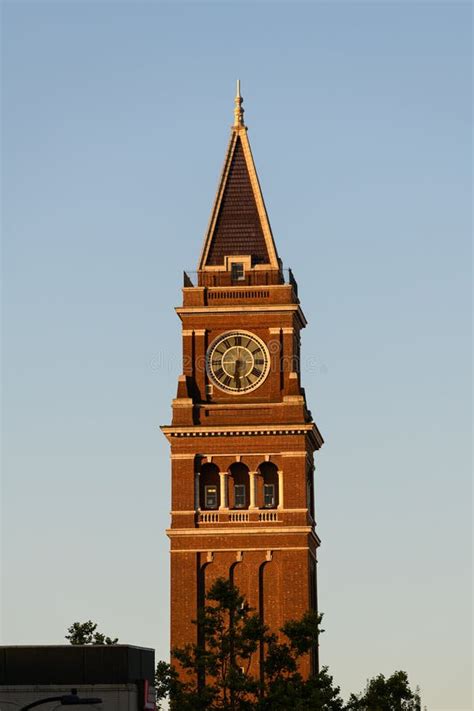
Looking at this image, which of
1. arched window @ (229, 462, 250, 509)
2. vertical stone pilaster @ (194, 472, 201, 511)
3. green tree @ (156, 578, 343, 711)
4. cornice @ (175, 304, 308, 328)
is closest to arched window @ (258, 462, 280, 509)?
arched window @ (229, 462, 250, 509)

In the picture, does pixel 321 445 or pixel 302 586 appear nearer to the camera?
pixel 302 586

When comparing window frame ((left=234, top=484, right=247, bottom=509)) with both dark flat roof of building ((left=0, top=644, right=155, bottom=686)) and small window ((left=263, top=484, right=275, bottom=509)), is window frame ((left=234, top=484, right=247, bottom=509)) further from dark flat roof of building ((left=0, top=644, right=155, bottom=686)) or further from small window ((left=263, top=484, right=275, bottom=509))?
dark flat roof of building ((left=0, top=644, right=155, bottom=686))

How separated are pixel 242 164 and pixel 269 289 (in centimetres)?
847

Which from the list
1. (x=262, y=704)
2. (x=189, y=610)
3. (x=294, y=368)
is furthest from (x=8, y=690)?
(x=294, y=368)

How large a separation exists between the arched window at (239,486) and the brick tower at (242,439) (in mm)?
57

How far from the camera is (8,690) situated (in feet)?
354

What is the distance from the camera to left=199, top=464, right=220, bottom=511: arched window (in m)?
146

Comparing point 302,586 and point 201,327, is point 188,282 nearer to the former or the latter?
point 201,327

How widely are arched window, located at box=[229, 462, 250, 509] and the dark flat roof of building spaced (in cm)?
3609

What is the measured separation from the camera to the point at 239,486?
479 ft

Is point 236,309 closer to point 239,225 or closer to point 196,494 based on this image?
point 239,225

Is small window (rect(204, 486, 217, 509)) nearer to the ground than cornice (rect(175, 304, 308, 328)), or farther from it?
nearer to the ground

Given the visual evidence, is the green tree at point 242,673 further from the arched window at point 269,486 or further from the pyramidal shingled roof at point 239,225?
the pyramidal shingled roof at point 239,225

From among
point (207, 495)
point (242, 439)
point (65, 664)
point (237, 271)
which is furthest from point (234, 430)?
point (65, 664)
